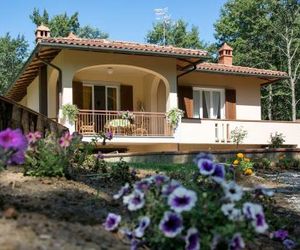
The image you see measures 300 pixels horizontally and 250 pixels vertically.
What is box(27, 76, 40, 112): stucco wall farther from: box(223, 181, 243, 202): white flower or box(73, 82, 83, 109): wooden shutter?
box(223, 181, 243, 202): white flower

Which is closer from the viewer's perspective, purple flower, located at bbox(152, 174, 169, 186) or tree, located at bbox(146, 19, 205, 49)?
purple flower, located at bbox(152, 174, 169, 186)

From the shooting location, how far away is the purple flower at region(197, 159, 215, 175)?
13.2 feet

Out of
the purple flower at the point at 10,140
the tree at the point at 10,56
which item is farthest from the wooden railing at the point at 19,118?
the tree at the point at 10,56

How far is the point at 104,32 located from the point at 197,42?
20.2m

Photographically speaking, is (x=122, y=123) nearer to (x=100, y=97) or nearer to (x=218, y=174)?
(x=100, y=97)

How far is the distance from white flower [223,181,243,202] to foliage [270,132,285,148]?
58.4 ft

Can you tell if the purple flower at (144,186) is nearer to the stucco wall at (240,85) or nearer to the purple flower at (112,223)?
the purple flower at (112,223)

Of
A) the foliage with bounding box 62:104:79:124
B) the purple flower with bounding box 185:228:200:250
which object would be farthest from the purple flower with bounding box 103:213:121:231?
the foliage with bounding box 62:104:79:124

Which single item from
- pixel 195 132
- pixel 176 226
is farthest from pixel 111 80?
pixel 176 226

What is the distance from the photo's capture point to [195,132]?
794 inches

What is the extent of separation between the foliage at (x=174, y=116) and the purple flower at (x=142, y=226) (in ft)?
51.3

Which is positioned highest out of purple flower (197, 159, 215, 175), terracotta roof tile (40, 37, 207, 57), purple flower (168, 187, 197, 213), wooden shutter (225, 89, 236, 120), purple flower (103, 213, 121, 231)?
terracotta roof tile (40, 37, 207, 57)

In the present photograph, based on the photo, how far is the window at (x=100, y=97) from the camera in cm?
2094

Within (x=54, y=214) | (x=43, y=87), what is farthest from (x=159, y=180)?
(x=43, y=87)
